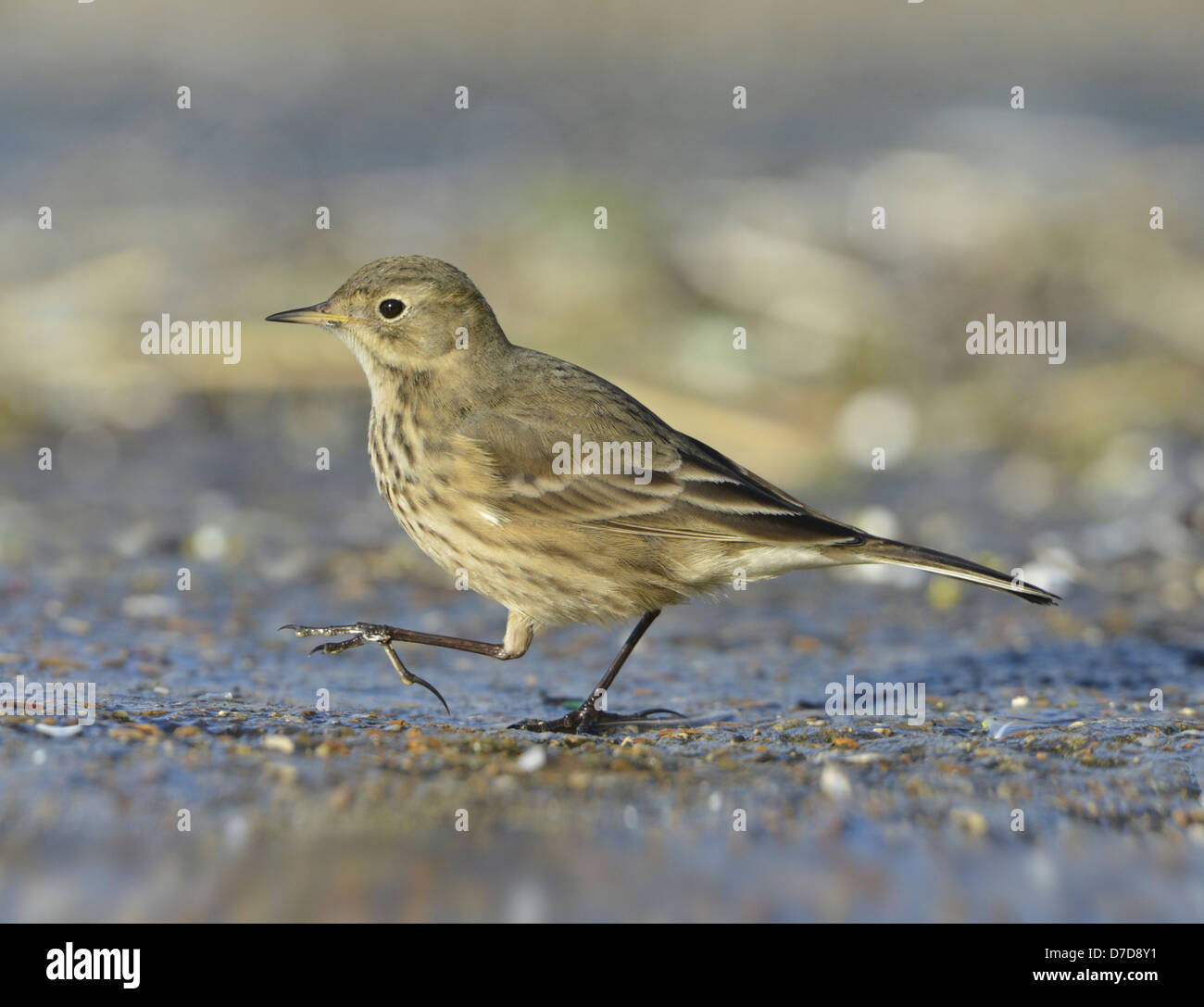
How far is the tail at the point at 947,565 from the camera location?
18.8 feet

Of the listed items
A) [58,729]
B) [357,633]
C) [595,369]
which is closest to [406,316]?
[357,633]

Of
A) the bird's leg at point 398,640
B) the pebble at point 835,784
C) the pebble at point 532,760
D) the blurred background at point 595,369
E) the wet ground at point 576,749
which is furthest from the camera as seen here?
the bird's leg at point 398,640

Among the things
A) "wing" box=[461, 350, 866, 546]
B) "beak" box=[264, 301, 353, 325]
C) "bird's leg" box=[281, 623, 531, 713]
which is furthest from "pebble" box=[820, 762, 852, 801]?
"beak" box=[264, 301, 353, 325]

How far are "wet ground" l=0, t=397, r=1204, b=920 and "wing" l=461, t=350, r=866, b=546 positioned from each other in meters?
0.77

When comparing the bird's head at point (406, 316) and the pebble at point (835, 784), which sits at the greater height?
the bird's head at point (406, 316)

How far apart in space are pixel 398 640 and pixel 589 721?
1031 millimetres

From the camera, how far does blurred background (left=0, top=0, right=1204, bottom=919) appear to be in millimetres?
A: 4492

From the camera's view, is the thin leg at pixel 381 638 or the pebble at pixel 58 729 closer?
the pebble at pixel 58 729

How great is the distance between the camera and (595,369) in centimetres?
1150

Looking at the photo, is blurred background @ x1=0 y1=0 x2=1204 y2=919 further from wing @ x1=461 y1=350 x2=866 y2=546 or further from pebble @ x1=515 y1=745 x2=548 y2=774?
wing @ x1=461 y1=350 x2=866 y2=546

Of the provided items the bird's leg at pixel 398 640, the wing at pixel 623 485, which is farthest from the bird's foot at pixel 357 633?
the wing at pixel 623 485

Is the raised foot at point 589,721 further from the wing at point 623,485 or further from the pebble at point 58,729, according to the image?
the pebble at point 58,729

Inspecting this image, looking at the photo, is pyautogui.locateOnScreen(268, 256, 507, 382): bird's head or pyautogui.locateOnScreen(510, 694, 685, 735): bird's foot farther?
pyautogui.locateOnScreen(268, 256, 507, 382): bird's head

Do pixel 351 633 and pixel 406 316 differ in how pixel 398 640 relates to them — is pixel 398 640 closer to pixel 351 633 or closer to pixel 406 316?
pixel 351 633
